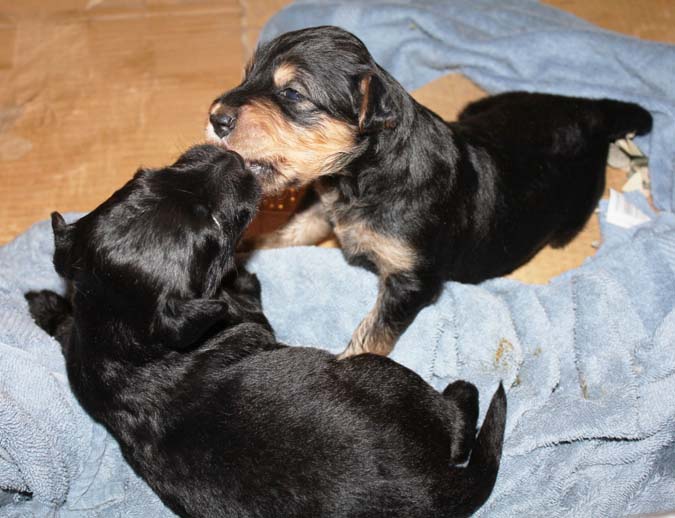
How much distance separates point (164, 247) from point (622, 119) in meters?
2.72

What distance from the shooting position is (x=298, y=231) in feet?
14.2

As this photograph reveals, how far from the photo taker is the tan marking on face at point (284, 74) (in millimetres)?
3100

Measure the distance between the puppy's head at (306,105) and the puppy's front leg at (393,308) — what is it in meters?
0.76

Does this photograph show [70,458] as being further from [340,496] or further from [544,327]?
[544,327]

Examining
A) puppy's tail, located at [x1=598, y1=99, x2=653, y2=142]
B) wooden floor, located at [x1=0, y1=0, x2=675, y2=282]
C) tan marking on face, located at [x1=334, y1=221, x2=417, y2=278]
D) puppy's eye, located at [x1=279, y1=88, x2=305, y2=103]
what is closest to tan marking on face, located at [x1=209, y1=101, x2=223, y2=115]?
puppy's eye, located at [x1=279, y1=88, x2=305, y2=103]

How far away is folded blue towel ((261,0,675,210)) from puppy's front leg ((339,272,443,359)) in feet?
5.94

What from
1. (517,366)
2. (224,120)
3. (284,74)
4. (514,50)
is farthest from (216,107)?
(514,50)

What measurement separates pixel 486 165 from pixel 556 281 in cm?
102

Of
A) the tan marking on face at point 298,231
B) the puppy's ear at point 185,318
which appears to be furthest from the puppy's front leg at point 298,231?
the puppy's ear at point 185,318

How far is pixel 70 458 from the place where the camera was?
356 centimetres

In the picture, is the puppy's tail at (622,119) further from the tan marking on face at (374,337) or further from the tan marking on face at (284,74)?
the tan marking on face at (284,74)

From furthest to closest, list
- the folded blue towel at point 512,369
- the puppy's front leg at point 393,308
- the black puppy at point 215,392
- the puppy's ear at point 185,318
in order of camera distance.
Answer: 1. the puppy's front leg at point 393,308
2. the folded blue towel at point 512,369
3. the black puppy at point 215,392
4. the puppy's ear at point 185,318

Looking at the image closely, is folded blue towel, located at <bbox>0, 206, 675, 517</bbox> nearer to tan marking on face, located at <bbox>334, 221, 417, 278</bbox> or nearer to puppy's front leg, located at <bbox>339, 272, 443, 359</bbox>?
puppy's front leg, located at <bbox>339, 272, 443, 359</bbox>

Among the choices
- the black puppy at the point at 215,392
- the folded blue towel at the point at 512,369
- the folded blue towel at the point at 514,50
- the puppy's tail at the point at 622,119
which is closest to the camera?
the black puppy at the point at 215,392
